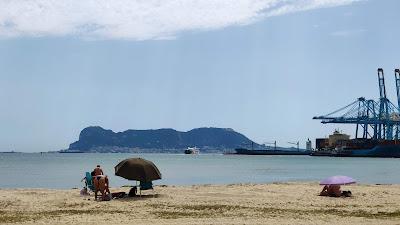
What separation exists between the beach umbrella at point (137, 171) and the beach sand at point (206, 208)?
82cm

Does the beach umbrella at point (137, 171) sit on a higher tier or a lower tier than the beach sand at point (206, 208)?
higher

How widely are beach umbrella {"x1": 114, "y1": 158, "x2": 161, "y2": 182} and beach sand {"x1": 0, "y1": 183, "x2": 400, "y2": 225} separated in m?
0.82

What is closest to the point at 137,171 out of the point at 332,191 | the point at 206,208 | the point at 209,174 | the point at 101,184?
the point at 101,184

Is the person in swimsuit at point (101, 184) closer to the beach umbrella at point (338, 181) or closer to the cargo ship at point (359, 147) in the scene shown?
the beach umbrella at point (338, 181)

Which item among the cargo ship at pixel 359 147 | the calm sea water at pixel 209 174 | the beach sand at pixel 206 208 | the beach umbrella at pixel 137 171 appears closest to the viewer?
the beach sand at pixel 206 208

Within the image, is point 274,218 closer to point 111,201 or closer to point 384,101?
point 111,201

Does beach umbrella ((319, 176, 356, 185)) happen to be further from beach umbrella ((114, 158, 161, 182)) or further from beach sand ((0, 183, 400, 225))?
beach umbrella ((114, 158, 161, 182))

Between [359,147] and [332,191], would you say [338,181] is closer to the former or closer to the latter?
[332,191]

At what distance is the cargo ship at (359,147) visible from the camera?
157500 millimetres

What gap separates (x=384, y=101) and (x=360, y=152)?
1793cm

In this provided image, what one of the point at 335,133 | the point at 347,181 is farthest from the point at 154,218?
the point at 335,133

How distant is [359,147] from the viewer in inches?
6427

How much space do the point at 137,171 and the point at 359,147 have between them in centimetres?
14843

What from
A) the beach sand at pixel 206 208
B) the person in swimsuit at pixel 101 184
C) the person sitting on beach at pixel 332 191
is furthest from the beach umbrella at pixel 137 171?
the person sitting on beach at pixel 332 191
